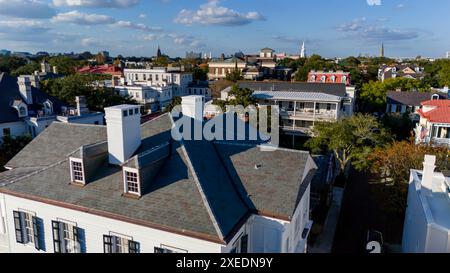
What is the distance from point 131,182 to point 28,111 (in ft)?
87.9

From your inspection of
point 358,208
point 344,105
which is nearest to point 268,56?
point 344,105

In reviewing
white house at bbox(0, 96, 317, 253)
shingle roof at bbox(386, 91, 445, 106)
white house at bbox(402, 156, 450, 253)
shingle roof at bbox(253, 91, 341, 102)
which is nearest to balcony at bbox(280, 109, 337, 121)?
shingle roof at bbox(253, 91, 341, 102)

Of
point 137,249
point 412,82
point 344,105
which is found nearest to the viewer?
point 137,249

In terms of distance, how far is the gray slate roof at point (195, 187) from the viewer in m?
11.2

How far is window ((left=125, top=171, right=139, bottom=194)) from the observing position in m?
12.1

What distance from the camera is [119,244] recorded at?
1220 cm

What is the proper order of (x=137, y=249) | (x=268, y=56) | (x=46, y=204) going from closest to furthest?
1. (x=137, y=249)
2. (x=46, y=204)
3. (x=268, y=56)

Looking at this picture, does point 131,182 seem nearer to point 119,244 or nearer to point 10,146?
point 119,244

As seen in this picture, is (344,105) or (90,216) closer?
(90,216)

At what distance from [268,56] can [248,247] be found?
452 feet

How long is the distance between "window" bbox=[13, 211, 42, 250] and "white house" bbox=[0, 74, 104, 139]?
750 inches

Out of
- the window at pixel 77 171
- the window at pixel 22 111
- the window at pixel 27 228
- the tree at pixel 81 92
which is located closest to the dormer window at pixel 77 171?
the window at pixel 77 171

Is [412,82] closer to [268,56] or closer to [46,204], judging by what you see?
[46,204]
